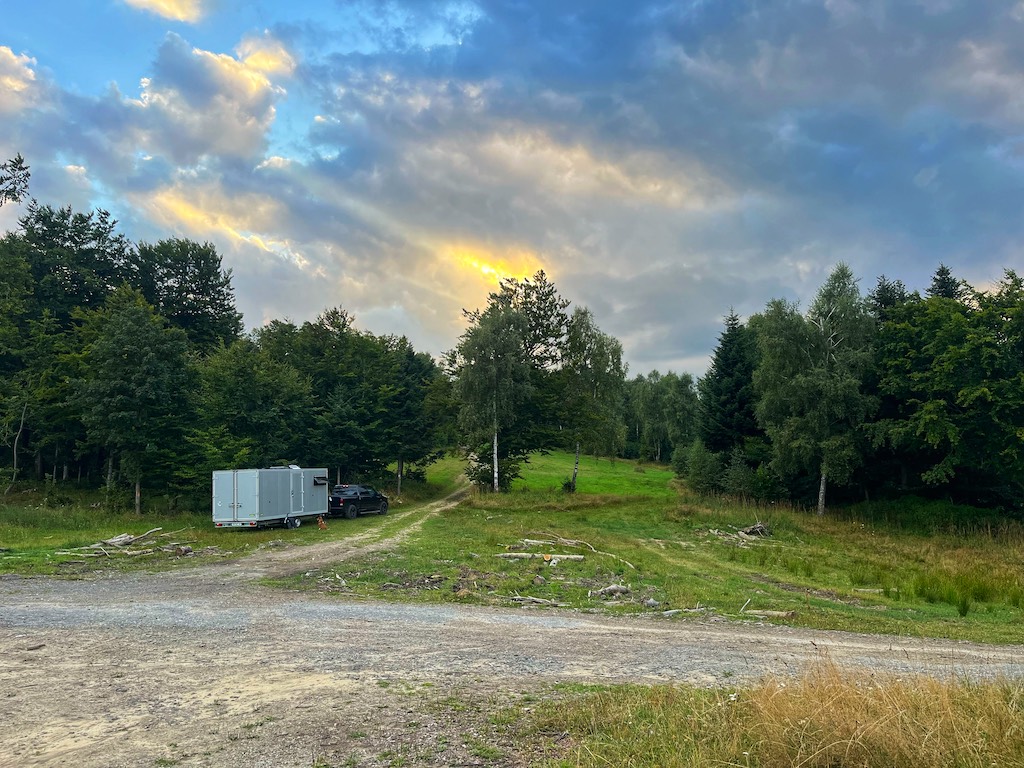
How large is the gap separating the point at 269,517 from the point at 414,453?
23686mm

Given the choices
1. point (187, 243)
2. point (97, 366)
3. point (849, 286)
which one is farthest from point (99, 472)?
point (849, 286)

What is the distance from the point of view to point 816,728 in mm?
4734

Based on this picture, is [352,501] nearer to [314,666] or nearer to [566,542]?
[566,542]

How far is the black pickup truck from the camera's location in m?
32.8

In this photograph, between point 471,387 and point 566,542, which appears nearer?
point 566,542

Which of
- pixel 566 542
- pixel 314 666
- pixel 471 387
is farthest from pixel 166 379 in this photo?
pixel 314 666

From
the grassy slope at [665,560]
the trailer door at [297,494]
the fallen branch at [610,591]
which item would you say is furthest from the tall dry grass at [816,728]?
the trailer door at [297,494]

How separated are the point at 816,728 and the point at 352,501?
3135 cm

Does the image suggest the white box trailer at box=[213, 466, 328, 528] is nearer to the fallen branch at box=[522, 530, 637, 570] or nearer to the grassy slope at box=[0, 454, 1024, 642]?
the grassy slope at box=[0, 454, 1024, 642]

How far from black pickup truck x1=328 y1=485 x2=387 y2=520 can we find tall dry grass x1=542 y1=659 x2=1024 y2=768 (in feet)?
94.6

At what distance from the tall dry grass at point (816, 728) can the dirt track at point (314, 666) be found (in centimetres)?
99

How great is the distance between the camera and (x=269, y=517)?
2608 cm

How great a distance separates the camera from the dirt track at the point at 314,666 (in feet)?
18.4

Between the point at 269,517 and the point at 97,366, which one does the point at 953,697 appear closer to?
the point at 269,517
